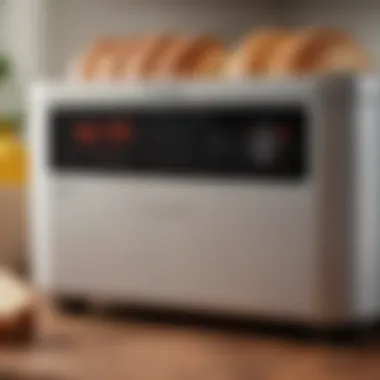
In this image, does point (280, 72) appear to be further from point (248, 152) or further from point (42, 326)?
point (42, 326)

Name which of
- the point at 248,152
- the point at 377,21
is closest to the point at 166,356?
the point at 248,152

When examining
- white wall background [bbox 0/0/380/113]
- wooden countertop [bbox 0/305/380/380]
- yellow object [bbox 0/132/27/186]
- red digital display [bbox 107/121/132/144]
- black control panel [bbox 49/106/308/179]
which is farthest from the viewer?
yellow object [bbox 0/132/27/186]

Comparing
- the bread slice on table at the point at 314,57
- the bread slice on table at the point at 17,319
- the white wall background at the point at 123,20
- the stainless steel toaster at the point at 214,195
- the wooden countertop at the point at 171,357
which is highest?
the white wall background at the point at 123,20

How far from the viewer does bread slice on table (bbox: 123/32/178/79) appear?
1105 millimetres

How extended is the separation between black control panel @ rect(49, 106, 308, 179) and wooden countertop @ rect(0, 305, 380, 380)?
141 millimetres

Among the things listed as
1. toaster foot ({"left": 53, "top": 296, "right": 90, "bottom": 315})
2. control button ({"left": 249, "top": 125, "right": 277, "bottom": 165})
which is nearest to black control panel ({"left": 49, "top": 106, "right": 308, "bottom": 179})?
control button ({"left": 249, "top": 125, "right": 277, "bottom": 165})

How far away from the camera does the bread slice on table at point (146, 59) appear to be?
1.11m

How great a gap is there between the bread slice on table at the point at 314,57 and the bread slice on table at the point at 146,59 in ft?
0.44

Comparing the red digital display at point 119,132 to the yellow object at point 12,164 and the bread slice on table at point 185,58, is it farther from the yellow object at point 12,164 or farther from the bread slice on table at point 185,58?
the yellow object at point 12,164

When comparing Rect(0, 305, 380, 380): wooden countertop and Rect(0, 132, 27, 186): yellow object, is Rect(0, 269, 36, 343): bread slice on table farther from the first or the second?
Rect(0, 132, 27, 186): yellow object

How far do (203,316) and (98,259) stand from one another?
113mm

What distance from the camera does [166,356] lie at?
90cm

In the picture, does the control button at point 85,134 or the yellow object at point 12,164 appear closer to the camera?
the control button at point 85,134

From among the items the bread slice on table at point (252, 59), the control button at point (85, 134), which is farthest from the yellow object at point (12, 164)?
the bread slice on table at point (252, 59)
